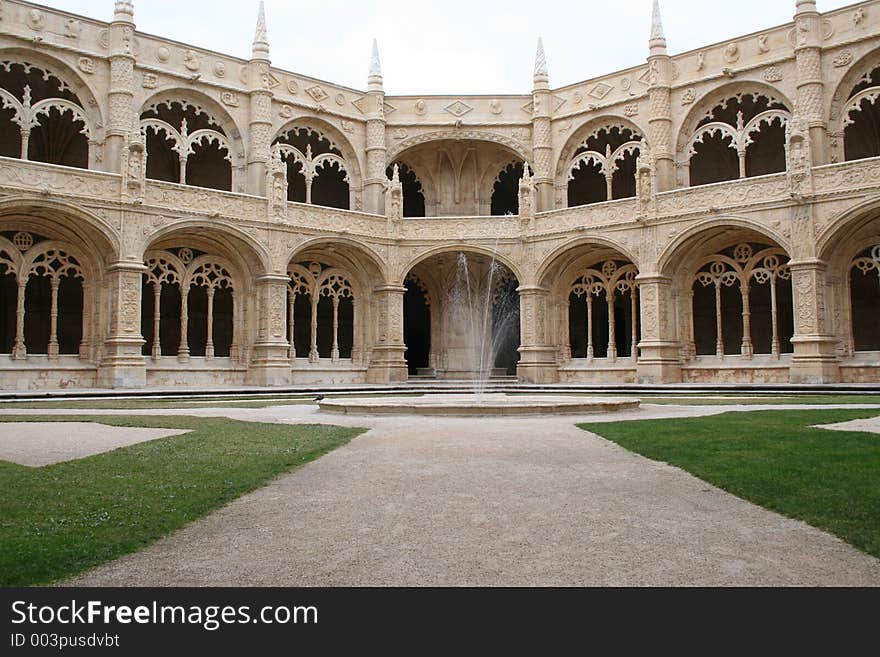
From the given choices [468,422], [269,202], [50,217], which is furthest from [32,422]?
[269,202]

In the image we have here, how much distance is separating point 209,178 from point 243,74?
4.89m

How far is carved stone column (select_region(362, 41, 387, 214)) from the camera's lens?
27.5 metres

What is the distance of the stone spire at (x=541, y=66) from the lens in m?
27.6

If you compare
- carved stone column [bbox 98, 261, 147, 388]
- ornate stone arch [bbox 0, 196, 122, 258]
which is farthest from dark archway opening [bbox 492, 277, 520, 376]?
ornate stone arch [bbox 0, 196, 122, 258]

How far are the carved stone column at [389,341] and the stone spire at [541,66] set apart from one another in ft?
31.2

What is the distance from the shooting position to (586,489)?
518cm

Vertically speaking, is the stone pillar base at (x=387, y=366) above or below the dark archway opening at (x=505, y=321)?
below

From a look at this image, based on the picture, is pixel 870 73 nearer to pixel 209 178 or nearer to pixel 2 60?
pixel 209 178

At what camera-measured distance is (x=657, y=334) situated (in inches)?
926

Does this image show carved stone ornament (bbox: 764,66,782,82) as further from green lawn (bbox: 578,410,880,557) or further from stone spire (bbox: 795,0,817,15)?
green lawn (bbox: 578,410,880,557)

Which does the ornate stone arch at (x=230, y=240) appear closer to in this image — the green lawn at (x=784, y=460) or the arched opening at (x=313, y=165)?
the arched opening at (x=313, y=165)

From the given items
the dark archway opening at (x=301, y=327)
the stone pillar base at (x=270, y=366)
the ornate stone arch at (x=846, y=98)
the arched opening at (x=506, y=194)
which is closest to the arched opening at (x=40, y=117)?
the stone pillar base at (x=270, y=366)

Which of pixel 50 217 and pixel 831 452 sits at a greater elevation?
pixel 50 217

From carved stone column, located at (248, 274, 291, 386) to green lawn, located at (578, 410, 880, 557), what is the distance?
15.9m
